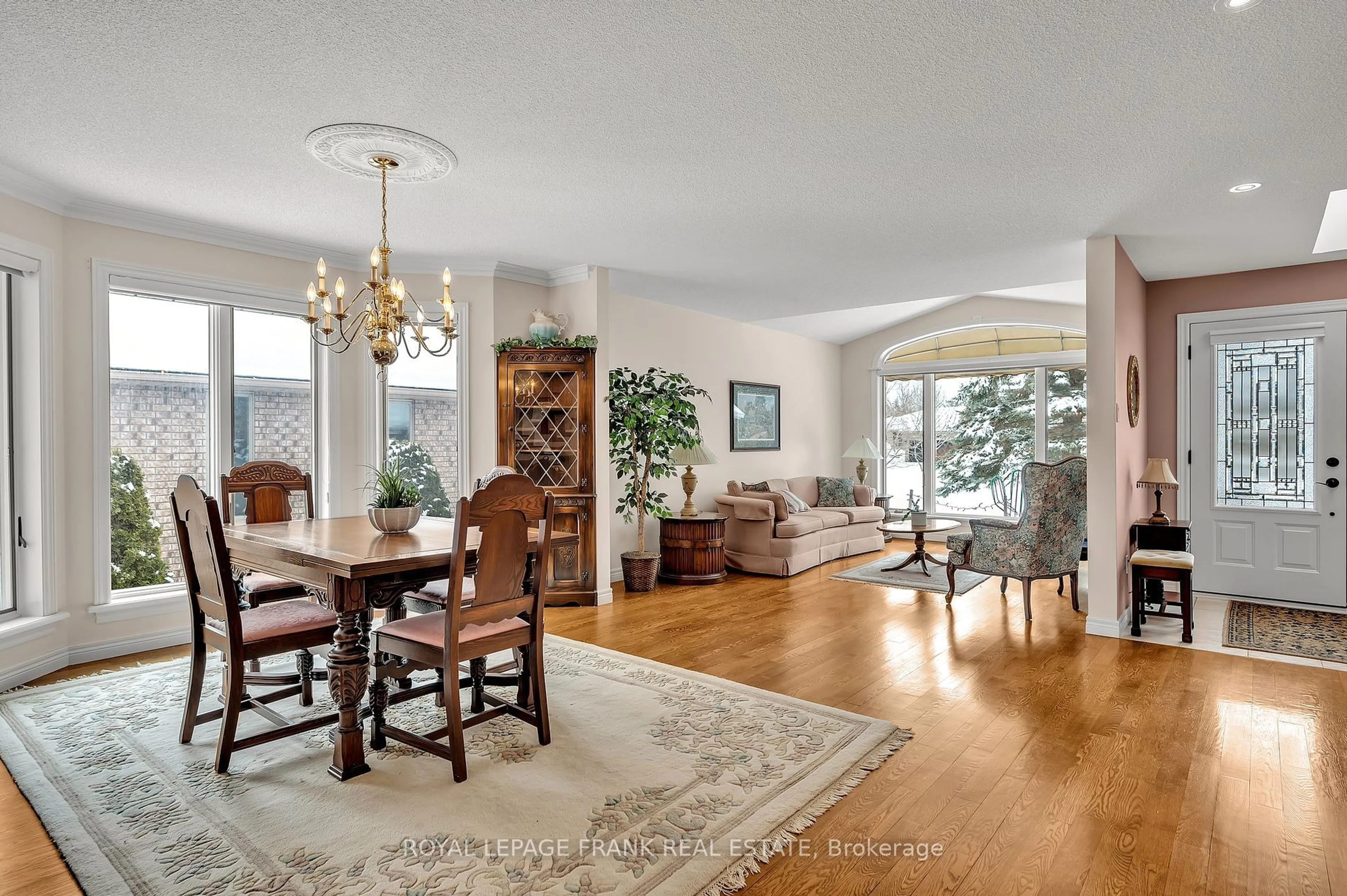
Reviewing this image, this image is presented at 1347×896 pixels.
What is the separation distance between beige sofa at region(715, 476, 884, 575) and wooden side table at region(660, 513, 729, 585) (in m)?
0.47

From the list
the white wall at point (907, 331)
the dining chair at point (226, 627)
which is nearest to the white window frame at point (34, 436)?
the dining chair at point (226, 627)

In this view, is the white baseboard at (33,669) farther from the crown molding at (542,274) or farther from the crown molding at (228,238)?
the crown molding at (542,274)

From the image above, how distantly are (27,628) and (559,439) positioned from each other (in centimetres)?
311

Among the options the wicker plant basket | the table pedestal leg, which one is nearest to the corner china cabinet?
the wicker plant basket

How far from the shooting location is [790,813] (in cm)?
234

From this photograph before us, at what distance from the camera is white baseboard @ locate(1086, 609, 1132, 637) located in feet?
14.8

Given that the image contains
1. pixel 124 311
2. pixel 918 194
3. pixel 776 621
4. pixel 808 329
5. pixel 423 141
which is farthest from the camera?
pixel 808 329

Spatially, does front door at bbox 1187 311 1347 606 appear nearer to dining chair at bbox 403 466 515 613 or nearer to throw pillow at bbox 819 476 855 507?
throw pillow at bbox 819 476 855 507

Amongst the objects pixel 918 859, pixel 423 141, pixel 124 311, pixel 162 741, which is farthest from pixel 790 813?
pixel 124 311

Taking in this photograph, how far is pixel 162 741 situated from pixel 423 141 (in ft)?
8.50

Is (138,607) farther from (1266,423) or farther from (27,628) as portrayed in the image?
(1266,423)

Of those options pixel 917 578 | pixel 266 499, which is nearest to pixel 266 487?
pixel 266 499

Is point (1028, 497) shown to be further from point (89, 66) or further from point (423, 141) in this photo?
point (89, 66)

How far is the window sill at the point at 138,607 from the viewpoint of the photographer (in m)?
4.04
